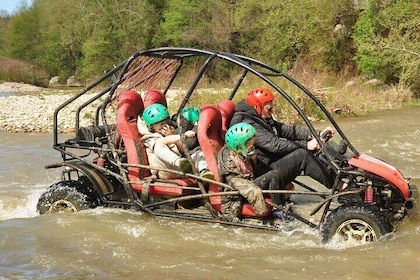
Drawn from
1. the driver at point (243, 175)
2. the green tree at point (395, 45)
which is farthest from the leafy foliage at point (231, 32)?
the driver at point (243, 175)

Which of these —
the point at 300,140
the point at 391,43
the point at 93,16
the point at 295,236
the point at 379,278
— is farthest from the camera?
the point at 93,16

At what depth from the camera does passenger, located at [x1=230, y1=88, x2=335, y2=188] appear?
222 inches

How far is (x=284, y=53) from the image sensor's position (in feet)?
110

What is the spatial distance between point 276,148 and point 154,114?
1.30 meters

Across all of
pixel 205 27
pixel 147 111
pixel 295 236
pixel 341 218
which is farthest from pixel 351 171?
pixel 205 27

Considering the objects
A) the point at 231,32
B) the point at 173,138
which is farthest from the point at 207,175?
the point at 231,32

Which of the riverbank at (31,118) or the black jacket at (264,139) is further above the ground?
the riverbank at (31,118)

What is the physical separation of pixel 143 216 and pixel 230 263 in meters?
1.61

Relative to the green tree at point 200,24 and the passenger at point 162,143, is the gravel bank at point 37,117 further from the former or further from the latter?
the green tree at point 200,24

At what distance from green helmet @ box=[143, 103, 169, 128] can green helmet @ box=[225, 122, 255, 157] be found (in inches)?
34.4

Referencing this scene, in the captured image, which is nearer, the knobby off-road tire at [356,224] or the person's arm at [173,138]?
the knobby off-road tire at [356,224]

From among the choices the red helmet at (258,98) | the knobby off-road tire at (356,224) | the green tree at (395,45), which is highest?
the green tree at (395,45)

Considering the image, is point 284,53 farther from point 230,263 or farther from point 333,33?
point 230,263

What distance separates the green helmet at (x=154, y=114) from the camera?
6031 millimetres
